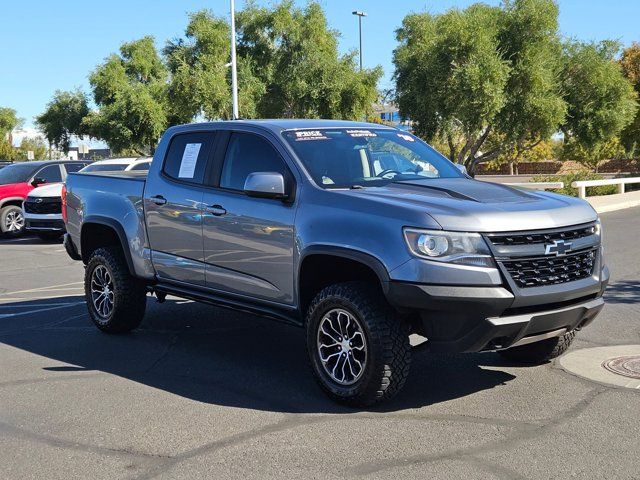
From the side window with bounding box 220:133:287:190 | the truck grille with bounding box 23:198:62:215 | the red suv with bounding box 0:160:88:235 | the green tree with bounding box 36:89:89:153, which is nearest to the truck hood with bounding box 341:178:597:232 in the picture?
the side window with bounding box 220:133:287:190

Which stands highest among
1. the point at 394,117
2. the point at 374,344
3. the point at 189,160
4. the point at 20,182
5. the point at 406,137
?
the point at 394,117

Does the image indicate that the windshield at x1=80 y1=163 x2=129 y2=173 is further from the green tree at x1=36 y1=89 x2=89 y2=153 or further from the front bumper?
the green tree at x1=36 y1=89 x2=89 y2=153

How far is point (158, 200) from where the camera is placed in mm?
7105

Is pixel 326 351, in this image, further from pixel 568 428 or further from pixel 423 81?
pixel 423 81

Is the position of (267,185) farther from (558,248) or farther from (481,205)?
(558,248)

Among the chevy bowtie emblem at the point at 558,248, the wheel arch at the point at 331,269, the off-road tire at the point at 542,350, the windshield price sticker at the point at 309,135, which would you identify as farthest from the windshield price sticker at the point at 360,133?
the off-road tire at the point at 542,350

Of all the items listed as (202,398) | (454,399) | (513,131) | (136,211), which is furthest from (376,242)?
(513,131)

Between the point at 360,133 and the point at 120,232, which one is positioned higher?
the point at 360,133

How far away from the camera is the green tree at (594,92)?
2883cm

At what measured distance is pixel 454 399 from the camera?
5551 millimetres

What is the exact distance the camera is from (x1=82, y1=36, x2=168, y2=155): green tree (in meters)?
44.0

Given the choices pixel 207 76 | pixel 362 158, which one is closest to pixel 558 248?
pixel 362 158

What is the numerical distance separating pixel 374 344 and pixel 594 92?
87.7 ft

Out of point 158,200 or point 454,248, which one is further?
point 158,200
